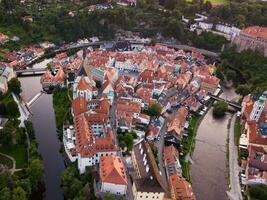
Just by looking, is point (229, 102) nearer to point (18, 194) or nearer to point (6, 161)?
point (6, 161)

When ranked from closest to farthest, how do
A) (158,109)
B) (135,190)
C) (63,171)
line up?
1. (135,190)
2. (63,171)
3. (158,109)

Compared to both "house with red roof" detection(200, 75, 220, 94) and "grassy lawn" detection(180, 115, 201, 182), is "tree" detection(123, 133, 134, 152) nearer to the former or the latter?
"grassy lawn" detection(180, 115, 201, 182)

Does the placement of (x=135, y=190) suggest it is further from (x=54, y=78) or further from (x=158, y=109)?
(x=54, y=78)

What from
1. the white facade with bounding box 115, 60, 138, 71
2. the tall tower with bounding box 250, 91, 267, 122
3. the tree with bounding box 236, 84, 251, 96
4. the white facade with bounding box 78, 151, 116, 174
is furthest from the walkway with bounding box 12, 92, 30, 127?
the tree with bounding box 236, 84, 251, 96

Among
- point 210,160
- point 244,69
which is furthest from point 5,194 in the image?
point 244,69

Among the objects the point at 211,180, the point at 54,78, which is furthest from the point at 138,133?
the point at 54,78

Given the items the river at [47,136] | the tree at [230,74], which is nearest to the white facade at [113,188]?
the river at [47,136]

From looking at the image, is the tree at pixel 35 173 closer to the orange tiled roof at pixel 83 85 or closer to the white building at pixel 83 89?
the white building at pixel 83 89
